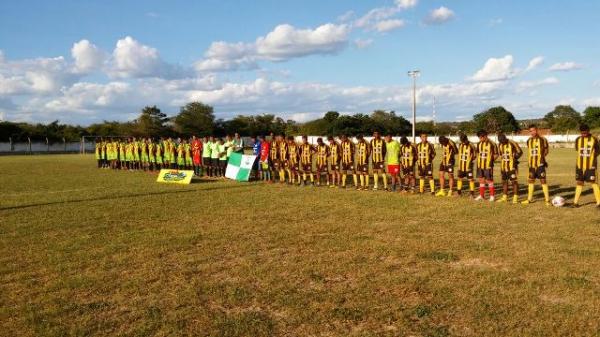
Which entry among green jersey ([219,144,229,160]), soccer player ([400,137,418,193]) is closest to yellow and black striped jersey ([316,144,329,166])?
soccer player ([400,137,418,193])

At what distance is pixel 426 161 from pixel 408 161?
644mm

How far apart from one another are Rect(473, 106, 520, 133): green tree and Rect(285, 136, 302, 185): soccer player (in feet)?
266

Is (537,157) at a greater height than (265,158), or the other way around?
(537,157)

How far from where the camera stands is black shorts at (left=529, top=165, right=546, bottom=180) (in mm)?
12812

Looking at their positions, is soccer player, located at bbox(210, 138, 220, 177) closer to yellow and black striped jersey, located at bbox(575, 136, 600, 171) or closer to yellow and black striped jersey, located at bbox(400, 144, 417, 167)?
yellow and black striped jersey, located at bbox(400, 144, 417, 167)

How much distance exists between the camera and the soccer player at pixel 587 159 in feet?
39.4

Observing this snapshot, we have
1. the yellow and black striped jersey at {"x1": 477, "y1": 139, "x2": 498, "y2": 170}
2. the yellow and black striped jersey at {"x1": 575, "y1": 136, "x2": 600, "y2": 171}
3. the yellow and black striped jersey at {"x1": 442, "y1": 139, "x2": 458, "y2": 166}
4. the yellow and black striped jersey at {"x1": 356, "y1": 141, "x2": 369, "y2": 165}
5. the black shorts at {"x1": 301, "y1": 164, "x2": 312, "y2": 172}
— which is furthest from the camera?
the black shorts at {"x1": 301, "y1": 164, "x2": 312, "y2": 172}

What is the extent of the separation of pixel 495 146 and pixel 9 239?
39.6ft

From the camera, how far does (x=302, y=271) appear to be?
6.81 metres

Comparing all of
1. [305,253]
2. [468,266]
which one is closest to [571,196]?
[468,266]

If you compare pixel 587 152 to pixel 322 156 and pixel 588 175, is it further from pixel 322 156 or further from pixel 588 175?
pixel 322 156

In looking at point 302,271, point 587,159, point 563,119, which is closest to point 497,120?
point 563,119

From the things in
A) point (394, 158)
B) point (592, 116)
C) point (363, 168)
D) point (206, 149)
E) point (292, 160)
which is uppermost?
point (592, 116)

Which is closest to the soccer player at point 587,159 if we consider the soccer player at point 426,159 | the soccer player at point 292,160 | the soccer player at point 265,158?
the soccer player at point 426,159
